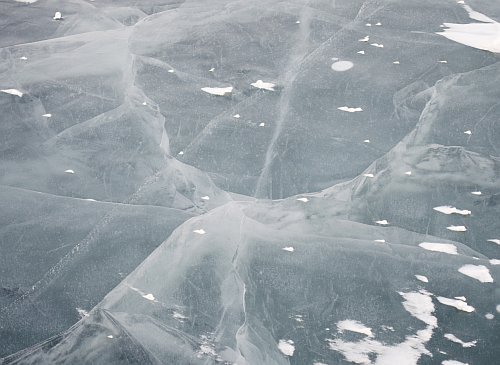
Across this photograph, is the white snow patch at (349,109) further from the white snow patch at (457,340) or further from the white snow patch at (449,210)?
the white snow patch at (457,340)

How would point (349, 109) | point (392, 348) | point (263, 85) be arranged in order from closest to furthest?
point (392, 348) → point (349, 109) → point (263, 85)

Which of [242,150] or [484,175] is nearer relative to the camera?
[484,175]

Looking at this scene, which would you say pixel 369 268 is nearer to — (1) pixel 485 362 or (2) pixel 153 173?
(1) pixel 485 362

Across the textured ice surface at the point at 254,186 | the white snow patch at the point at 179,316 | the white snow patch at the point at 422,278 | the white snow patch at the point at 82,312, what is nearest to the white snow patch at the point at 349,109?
the textured ice surface at the point at 254,186

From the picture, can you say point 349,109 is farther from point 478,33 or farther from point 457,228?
point 478,33

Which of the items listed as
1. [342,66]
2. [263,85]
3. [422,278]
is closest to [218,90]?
[263,85]

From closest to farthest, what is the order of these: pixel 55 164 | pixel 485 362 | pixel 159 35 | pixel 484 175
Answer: pixel 485 362 → pixel 484 175 → pixel 55 164 → pixel 159 35

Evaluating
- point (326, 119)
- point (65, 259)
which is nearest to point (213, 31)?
point (326, 119)
